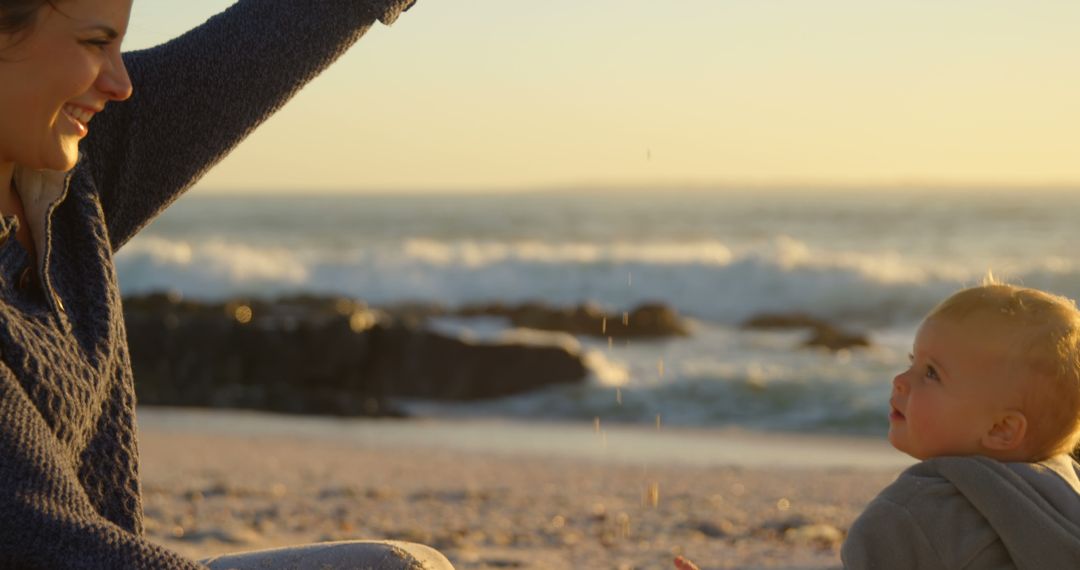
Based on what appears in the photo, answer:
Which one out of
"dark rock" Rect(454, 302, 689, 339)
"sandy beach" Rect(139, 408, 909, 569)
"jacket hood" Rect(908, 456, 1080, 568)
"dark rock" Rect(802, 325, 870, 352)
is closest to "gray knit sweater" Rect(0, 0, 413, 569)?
"jacket hood" Rect(908, 456, 1080, 568)

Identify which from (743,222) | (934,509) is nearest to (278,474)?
(934,509)

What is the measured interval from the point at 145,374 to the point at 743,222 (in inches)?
1284

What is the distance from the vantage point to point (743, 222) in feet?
146

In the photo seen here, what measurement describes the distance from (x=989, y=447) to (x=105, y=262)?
1520 mm

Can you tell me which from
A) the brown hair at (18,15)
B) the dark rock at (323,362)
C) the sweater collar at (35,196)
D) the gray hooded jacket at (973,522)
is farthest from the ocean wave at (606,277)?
the brown hair at (18,15)

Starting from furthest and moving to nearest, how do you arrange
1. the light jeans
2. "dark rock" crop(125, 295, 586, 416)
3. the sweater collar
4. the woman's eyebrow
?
"dark rock" crop(125, 295, 586, 416), the light jeans, the sweater collar, the woman's eyebrow

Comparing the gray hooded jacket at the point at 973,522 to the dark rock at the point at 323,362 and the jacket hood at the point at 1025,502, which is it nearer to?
the jacket hood at the point at 1025,502

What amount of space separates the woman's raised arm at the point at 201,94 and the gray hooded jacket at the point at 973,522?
1.25m

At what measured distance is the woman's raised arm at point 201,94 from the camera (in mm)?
2459

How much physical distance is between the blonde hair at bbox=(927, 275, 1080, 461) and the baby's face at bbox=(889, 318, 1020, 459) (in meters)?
0.03

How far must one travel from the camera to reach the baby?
239 centimetres

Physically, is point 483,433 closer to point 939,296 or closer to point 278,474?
point 278,474

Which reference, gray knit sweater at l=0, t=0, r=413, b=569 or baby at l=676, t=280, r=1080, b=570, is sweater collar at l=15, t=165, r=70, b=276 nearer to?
gray knit sweater at l=0, t=0, r=413, b=569

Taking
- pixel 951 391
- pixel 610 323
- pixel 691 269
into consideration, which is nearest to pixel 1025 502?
pixel 951 391
